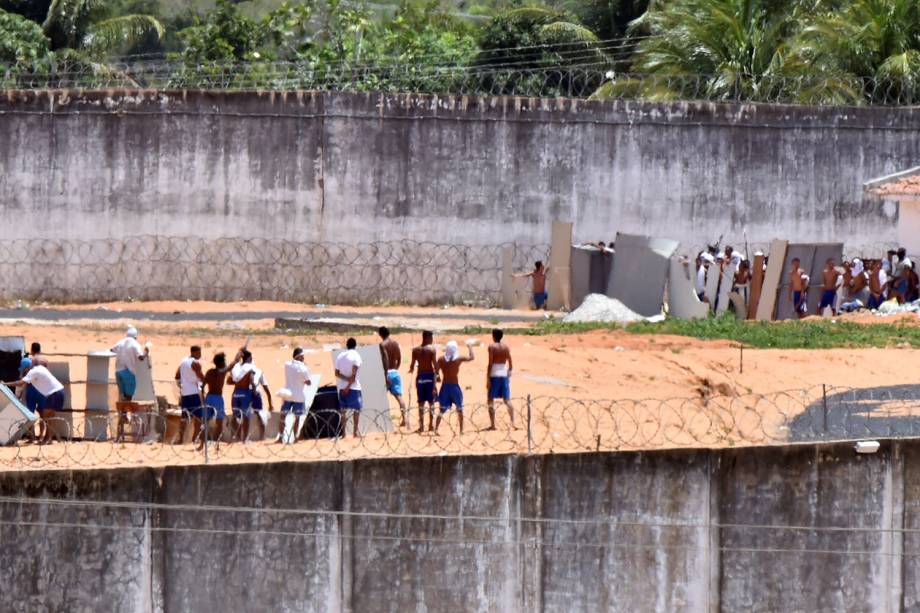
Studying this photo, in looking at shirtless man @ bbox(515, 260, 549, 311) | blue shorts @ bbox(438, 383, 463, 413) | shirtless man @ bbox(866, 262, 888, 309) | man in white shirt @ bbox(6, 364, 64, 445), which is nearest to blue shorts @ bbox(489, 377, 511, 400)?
blue shorts @ bbox(438, 383, 463, 413)

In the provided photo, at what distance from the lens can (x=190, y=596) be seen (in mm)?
19594

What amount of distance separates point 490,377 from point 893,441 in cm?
460

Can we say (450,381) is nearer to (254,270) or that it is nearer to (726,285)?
(726,285)

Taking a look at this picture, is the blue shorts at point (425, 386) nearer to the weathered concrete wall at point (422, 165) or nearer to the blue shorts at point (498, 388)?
the blue shorts at point (498, 388)

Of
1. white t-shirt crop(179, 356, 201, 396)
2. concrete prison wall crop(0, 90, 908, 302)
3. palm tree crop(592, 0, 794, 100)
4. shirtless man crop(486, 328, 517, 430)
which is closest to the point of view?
white t-shirt crop(179, 356, 201, 396)

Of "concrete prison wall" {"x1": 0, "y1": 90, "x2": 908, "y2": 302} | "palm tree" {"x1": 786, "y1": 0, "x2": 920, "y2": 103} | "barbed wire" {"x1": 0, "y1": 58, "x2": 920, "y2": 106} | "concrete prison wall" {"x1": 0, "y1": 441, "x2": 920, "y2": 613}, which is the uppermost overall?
"palm tree" {"x1": 786, "y1": 0, "x2": 920, "y2": 103}

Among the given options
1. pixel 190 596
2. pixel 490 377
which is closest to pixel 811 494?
pixel 490 377

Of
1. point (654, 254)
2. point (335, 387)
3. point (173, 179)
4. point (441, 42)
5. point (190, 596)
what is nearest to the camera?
point (190, 596)

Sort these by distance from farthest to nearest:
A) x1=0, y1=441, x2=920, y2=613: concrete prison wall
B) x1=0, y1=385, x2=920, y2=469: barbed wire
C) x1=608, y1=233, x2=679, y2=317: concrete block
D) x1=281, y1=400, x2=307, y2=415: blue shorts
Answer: x1=608, y1=233, x2=679, y2=317: concrete block
x1=281, y1=400, x2=307, y2=415: blue shorts
x1=0, y1=385, x2=920, y2=469: barbed wire
x1=0, y1=441, x2=920, y2=613: concrete prison wall

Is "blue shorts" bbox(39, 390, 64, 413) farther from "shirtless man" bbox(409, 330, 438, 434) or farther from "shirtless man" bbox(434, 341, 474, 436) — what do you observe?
"shirtless man" bbox(434, 341, 474, 436)

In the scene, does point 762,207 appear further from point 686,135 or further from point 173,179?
point 173,179

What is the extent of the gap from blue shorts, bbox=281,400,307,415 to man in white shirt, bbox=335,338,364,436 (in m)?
Result: 0.43

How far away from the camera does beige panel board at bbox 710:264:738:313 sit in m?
31.6

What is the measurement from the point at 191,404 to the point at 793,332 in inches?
420
